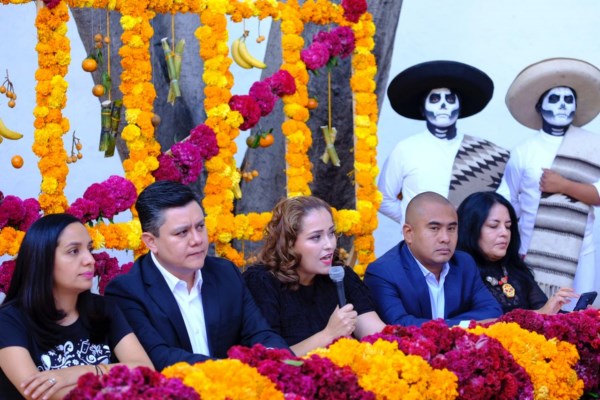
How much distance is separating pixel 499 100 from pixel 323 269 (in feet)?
12.7

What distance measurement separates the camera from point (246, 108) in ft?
18.7

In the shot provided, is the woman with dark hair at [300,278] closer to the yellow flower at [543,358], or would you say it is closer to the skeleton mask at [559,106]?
the yellow flower at [543,358]

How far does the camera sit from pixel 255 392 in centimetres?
289

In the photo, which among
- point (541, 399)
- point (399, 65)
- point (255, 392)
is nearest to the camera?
point (255, 392)

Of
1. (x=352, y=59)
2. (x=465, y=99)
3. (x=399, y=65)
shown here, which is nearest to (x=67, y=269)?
(x=352, y=59)

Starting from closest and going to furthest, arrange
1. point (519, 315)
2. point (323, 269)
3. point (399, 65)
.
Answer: point (519, 315) → point (323, 269) → point (399, 65)

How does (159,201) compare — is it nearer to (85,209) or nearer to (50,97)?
(85,209)

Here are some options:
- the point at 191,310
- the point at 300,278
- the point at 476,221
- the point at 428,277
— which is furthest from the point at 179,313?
the point at 476,221

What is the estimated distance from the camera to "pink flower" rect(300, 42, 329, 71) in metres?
5.97

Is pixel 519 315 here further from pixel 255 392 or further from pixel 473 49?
pixel 473 49

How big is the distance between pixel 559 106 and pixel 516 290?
1.66 metres

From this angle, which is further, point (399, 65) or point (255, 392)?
point (399, 65)

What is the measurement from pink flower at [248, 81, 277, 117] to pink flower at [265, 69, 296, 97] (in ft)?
0.09

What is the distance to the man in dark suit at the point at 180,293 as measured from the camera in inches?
157
